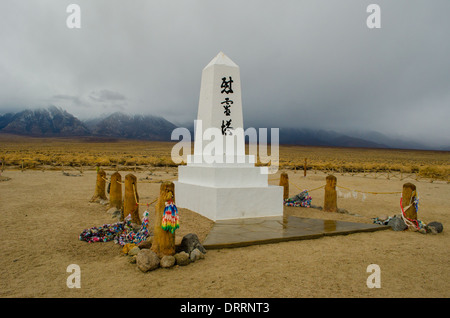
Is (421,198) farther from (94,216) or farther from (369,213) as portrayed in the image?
(94,216)

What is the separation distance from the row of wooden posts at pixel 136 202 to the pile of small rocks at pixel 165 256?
146 mm

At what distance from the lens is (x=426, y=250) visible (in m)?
5.36

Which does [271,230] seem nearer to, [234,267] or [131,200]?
[234,267]

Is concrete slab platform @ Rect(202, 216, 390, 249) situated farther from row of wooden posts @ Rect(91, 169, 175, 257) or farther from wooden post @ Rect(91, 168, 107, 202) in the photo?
wooden post @ Rect(91, 168, 107, 202)

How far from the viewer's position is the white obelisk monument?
742 centimetres

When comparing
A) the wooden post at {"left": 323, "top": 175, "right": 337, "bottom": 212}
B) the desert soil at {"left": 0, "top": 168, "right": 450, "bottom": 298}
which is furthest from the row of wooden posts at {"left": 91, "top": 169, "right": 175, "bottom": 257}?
the wooden post at {"left": 323, "top": 175, "right": 337, "bottom": 212}

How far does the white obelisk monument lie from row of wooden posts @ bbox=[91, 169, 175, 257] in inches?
65.4

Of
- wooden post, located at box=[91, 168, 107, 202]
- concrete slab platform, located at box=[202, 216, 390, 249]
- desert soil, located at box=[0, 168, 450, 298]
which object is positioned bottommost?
desert soil, located at box=[0, 168, 450, 298]

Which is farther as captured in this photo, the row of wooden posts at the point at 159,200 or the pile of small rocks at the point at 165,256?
the row of wooden posts at the point at 159,200

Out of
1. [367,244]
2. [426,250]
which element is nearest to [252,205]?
[367,244]

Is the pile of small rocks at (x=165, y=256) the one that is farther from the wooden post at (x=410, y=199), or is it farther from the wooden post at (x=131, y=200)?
the wooden post at (x=410, y=199)

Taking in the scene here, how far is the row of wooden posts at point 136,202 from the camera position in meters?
4.45

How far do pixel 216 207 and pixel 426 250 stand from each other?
4.28 m

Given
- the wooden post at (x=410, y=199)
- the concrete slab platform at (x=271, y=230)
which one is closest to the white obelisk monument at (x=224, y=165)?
the concrete slab platform at (x=271, y=230)
